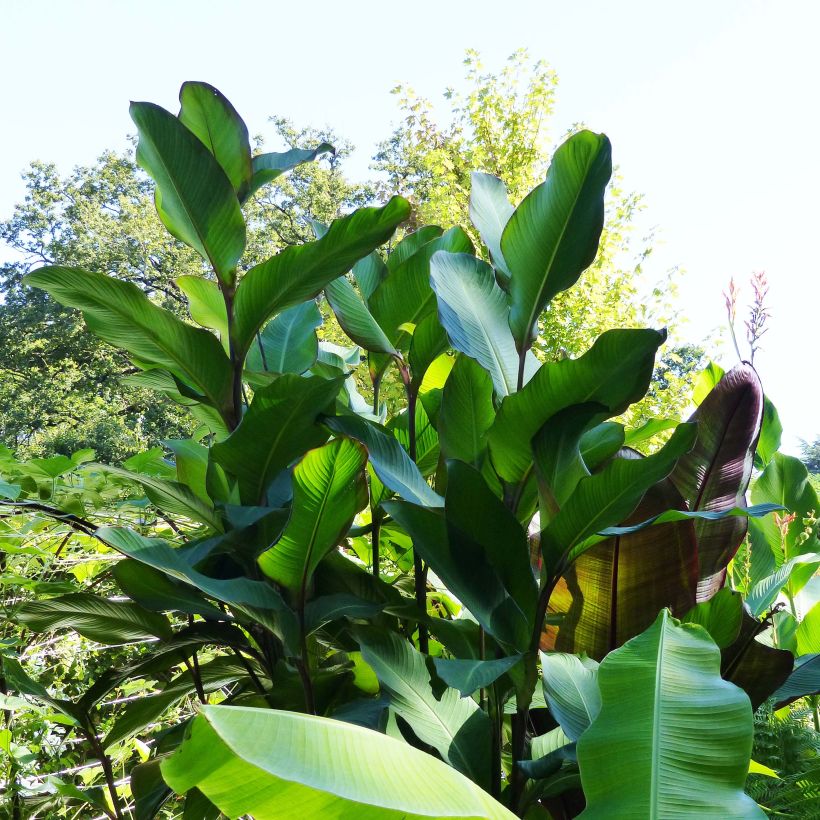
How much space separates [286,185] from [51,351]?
8014 mm

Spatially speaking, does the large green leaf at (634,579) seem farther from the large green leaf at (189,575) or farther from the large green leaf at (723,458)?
the large green leaf at (189,575)

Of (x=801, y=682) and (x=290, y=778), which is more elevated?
(x=290, y=778)

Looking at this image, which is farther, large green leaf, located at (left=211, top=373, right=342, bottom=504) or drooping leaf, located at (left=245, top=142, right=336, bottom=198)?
drooping leaf, located at (left=245, top=142, right=336, bottom=198)

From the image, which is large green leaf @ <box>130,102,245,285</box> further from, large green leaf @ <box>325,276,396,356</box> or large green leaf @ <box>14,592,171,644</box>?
large green leaf @ <box>14,592,171,644</box>

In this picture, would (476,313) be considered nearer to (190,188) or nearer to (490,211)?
(490,211)

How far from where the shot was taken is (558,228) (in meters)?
0.86

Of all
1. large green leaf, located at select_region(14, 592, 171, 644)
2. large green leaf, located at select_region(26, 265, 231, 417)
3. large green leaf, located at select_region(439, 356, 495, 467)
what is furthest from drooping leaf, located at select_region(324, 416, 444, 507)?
large green leaf, located at select_region(14, 592, 171, 644)

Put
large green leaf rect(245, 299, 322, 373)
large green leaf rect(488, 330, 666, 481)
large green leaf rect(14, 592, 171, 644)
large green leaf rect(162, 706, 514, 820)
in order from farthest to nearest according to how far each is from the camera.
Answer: large green leaf rect(245, 299, 322, 373) → large green leaf rect(14, 592, 171, 644) → large green leaf rect(488, 330, 666, 481) → large green leaf rect(162, 706, 514, 820)

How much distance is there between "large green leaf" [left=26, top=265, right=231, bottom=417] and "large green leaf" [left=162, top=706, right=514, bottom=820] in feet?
1.99

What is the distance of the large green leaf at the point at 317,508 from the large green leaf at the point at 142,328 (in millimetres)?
273

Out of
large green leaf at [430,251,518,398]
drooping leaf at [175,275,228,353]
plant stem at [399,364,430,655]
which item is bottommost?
plant stem at [399,364,430,655]

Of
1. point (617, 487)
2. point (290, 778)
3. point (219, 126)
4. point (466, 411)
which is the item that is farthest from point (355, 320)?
point (290, 778)

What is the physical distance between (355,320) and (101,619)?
21.8 inches

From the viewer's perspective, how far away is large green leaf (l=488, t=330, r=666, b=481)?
0.75 meters
